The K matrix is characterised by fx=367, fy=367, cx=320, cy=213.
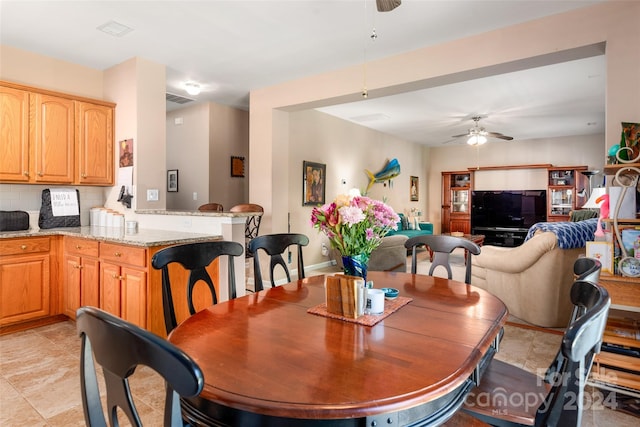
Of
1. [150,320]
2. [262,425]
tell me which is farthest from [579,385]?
[150,320]

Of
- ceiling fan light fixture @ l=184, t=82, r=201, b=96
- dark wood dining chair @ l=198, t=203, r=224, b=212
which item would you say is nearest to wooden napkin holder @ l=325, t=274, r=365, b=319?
dark wood dining chair @ l=198, t=203, r=224, b=212

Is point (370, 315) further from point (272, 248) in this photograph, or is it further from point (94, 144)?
point (94, 144)

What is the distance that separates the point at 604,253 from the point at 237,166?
5.07 m

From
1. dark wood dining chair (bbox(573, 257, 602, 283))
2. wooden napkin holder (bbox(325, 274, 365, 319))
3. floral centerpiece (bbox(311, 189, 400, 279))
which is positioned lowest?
wooden napkin holder (bbox(325, 274, 365, 319))

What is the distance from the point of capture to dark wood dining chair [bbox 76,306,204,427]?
633 millimetres

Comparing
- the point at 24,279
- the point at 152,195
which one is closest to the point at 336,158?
the point at 152,195

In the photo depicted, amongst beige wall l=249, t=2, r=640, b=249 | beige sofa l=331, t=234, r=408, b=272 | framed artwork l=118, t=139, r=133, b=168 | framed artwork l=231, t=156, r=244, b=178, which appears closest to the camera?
beige wall l=249, t=2, r=640, b=249

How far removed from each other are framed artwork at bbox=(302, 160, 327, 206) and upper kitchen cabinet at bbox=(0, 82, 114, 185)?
285 centimetres

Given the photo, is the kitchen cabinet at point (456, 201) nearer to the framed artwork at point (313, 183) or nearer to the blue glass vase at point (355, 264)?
the framed artwork at point (313, 183)

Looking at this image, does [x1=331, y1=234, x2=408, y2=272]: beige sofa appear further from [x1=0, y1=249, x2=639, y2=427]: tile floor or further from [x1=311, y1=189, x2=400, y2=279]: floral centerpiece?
[x1=311, y1=189, x2=400, y2=279]: floral centerpiece

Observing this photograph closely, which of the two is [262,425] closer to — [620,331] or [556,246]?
[620,331]

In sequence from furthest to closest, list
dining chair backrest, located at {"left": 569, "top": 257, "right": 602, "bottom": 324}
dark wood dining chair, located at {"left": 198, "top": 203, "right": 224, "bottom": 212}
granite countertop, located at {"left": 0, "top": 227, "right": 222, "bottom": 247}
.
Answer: dark wood dining chair, located at {"left": 198, "top": 203, "right": 224, "bottom": 212} < granite countertop, located at {"left": 0, "top": 227, "right": 222, "bottom": 247} < dining chair backrest, located at {"left": 569, "top": 257, "right": 602, "bottom": 324}

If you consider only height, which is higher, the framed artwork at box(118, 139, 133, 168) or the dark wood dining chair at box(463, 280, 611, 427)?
the framed artwork at box(118, 139, 133, 168)

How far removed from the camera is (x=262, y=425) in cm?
89
